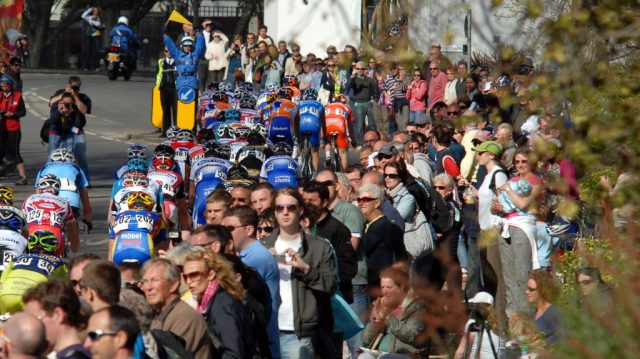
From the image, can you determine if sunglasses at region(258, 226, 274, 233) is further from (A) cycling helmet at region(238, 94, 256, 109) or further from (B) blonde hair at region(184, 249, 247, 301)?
(A) cycling helmet at region(238, 94, 256, 109)

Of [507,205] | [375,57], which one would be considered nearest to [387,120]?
[507,205]

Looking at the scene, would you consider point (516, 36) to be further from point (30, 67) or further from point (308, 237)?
point (30, 67)

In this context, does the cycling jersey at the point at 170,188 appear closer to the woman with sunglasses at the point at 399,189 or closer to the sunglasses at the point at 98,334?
the woman with sunglasses at the point at 399,189

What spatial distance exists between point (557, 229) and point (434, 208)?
73.7 inches

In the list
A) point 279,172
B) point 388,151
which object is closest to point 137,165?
point 279,172

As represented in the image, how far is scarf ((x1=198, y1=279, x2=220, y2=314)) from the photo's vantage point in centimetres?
855

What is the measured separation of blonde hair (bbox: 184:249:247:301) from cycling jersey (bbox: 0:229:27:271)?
348 centimetres

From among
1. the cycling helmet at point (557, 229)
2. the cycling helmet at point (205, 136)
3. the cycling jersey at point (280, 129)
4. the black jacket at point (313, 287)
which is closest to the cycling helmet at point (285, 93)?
the cycling jersey at point (280, 129)

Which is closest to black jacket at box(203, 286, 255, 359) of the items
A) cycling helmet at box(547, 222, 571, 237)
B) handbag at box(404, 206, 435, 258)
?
cycling helmet at box(547, 222, 571, 237)

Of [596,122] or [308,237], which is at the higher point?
[596,122]

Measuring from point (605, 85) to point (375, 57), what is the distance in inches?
38.4

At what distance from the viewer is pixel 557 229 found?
1284cm

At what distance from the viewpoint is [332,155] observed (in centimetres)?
2436

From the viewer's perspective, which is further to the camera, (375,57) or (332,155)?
(332,155)
